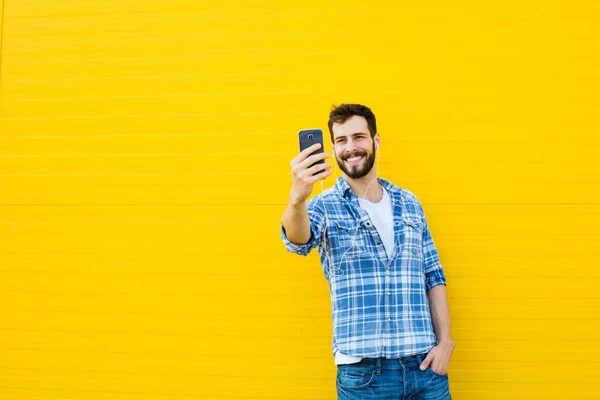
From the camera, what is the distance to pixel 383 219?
7.66ft

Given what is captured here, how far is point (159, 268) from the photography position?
3094mm

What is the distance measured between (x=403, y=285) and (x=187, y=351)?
1.55m

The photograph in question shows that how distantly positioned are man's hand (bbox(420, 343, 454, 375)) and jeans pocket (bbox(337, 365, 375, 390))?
25 cm

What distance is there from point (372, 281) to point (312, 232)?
0.37 metres

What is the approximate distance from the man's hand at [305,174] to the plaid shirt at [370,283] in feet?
0.94

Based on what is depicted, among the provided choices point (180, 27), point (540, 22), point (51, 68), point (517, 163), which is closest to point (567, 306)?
point (517, 163)

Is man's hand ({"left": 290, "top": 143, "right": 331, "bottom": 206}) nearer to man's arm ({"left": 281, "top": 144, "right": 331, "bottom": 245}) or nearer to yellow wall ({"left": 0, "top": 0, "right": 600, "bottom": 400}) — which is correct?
man's arm ({"left": 281, "top": 144, "right": 331, "bottom": 245})

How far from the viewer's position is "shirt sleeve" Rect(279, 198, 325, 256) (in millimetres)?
2057

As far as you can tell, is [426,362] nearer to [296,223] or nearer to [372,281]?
[372,281]

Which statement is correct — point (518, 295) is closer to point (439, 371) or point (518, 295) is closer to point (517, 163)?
point (517, 163)

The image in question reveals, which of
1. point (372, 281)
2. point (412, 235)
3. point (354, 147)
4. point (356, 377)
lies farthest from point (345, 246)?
point (356, 377)

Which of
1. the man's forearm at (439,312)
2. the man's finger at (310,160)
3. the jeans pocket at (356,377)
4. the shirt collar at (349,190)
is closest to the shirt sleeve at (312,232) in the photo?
the shirt collar at (349,190)

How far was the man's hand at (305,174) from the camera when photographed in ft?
6.17

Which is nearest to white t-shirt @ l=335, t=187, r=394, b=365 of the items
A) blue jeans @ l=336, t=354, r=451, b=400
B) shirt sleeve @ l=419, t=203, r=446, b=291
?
blue jeans @ l=336, t=354, r=451, b=400
